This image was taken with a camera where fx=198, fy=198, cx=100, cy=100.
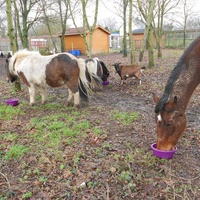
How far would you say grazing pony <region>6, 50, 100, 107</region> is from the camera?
5.11m

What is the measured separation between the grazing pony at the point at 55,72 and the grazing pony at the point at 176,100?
2777mm

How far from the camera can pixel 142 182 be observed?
8.66 feet

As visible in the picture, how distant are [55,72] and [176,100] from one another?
11.0ft

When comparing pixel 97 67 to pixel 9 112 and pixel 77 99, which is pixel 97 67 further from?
pixel 9 112

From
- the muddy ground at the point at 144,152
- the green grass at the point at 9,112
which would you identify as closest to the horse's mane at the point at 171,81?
the muddy ground at the point at 144,152

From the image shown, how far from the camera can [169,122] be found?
271cm

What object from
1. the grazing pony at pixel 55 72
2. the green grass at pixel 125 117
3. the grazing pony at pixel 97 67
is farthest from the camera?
the grazing pony at pixel 97 67

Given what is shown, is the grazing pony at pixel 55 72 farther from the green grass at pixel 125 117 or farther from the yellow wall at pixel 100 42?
the yellow wall at pixel 100 42

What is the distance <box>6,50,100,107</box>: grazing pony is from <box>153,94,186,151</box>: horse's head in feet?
9.67

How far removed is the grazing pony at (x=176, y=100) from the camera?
2.71 metres

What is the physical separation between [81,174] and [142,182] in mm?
846

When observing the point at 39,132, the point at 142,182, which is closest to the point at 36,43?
the point at 39,132

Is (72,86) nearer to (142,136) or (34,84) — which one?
(34,84)

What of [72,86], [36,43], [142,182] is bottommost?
[142,182]
